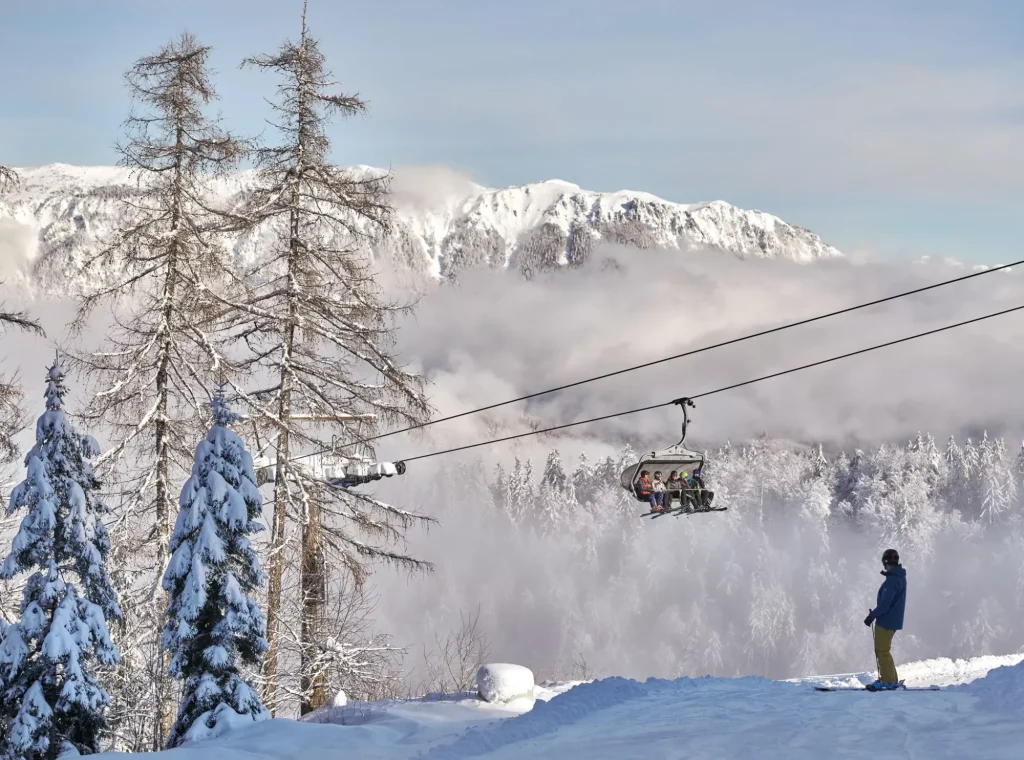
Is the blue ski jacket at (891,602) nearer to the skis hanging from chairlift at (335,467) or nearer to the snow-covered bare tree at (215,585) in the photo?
the skis hanging from chairlift at (335,467)

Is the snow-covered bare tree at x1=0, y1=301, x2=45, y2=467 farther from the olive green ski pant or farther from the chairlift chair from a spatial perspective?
the olive green ski pant

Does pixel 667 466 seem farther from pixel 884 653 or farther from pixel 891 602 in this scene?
pixel 884 653

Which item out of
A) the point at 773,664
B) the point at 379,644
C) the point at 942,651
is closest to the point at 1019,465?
the point at 942,651

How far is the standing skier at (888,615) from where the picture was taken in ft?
57.1

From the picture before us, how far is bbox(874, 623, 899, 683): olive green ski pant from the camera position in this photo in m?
17.5

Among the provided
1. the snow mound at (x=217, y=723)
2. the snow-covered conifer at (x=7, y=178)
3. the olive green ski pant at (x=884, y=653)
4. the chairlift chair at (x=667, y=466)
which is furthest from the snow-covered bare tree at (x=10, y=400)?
the olive green ski pant at (x=884, y=653)

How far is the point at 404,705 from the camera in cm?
1948

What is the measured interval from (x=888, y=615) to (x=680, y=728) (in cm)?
440

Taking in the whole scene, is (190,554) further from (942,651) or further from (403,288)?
(942,651)

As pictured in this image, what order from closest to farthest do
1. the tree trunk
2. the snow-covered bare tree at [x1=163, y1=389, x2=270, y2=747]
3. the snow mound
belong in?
the snow mound
the snow-covered bare tree at [x1=163, y1=389, x2=270, y2=747]
the tree trunk

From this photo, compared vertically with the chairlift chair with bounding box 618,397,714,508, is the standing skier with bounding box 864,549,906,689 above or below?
below

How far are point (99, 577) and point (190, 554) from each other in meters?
2.82

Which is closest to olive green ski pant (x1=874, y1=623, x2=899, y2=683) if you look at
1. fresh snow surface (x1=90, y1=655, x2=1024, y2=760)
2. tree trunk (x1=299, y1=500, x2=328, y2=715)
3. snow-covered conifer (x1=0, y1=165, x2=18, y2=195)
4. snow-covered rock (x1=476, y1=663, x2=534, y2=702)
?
fresh snow surface (x1=90, y1=655, x2=1024, y2=760)

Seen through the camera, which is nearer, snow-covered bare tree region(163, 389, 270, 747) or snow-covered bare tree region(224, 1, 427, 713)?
snow-covered bare tree region(163, 389, 270, 747)
